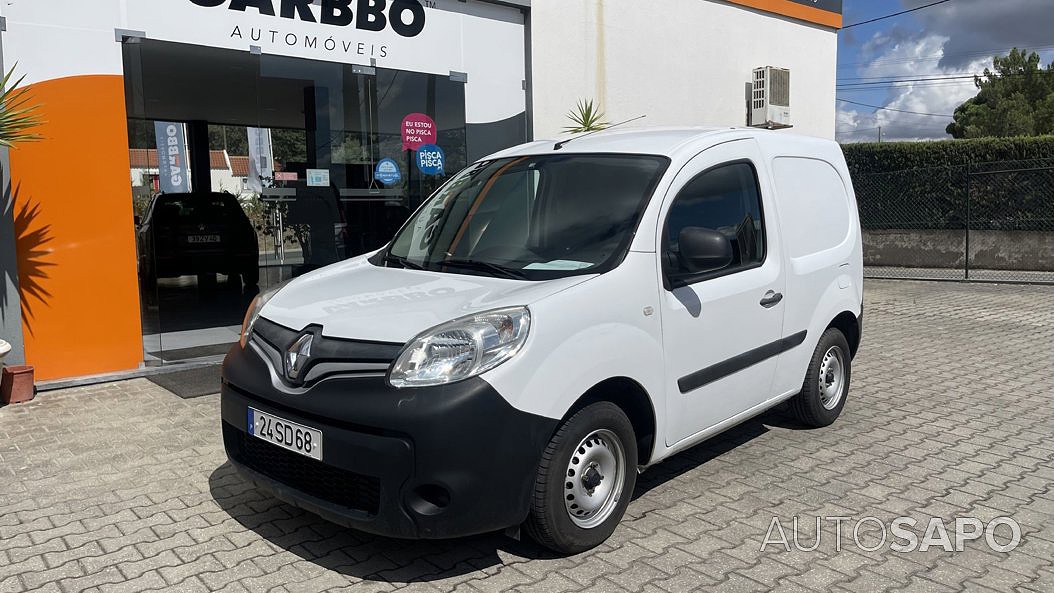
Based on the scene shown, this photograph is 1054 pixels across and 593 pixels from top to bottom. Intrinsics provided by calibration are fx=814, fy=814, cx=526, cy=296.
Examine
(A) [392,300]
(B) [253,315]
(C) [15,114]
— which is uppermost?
(C) [15,114]

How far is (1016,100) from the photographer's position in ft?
128

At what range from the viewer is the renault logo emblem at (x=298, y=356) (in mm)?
3312

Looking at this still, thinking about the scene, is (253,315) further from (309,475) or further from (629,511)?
(629,511)


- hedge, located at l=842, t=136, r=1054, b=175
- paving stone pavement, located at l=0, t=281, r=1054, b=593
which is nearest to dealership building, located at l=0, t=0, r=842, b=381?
paving stone pavement, located at l=0, t=281, r=1054, b=593

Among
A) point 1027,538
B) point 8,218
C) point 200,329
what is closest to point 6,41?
point 8,218

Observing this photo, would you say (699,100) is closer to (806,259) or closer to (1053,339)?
(1053,339)

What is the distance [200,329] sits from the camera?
931 centimetres

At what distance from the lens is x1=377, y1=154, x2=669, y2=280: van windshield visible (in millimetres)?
3795

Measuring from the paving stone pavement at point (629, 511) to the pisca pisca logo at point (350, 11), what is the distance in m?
3.64

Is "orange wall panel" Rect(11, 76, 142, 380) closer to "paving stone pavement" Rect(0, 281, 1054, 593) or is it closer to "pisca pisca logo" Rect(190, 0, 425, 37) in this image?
"paving stone pavement" Rect(0, 281, 1054, 593)

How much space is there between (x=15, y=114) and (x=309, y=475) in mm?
4218

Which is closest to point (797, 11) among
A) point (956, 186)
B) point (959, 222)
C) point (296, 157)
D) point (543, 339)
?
point (956, 186)

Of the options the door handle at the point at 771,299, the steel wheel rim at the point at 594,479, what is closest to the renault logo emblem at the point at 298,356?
the steel wheel rim at the point at 594,479

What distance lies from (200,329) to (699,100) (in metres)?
7.74
